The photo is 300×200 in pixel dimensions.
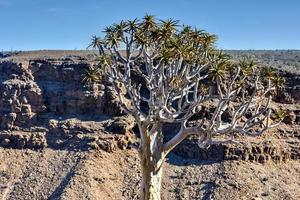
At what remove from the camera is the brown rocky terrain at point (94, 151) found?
42.1 meters

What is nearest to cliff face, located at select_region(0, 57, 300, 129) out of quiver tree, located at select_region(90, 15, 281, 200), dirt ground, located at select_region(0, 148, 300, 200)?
dirt ground, located at select_region(0, 148, 300, 200)

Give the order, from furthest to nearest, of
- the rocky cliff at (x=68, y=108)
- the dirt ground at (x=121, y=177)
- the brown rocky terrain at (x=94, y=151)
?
the rocky cliff at (x=68, y=108) → the brown rocky terrain at (x=94, y=151) → the dirt ground at (x=121, y=177)

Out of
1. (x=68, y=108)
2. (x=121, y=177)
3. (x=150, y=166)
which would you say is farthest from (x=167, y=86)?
(x=68, y=108)

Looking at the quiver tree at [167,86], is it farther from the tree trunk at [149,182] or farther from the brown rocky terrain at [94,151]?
the brown rocky terrain at [94,151]

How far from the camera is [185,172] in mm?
44062

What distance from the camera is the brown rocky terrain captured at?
138 feet

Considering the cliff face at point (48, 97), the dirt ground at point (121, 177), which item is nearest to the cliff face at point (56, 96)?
the cliff face at point (48, 97)

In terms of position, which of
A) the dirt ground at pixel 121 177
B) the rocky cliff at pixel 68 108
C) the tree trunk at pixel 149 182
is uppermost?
the rocky cliff at pixel 68 108

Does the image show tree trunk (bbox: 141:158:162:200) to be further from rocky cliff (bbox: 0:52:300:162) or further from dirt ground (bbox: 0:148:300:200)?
rocky cliff (bbox: 0:52:300:162)

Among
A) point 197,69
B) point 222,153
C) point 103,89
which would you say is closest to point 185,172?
point 222,153

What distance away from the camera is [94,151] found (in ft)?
150

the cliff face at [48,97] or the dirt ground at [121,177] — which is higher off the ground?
the cliff face at [48,97]

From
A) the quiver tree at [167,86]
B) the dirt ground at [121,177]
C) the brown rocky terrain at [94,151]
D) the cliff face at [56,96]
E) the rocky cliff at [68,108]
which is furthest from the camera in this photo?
the cliff face at [56,96]

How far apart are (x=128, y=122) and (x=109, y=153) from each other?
9.80 ft
